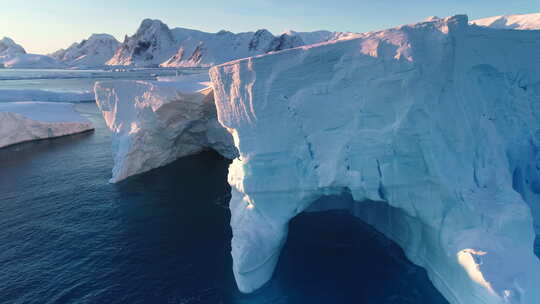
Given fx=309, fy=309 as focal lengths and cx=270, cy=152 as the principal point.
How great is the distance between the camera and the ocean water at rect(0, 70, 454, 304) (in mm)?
10469

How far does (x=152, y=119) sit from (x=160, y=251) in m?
10.8

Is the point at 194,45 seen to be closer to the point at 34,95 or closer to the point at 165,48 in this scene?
the point at 165,48

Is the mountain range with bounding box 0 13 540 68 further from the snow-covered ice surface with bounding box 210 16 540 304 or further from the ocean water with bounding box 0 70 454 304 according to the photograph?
the snow-covered ice surface with bounding box 210 16 540 304

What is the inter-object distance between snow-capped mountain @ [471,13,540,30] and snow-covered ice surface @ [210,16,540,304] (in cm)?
491

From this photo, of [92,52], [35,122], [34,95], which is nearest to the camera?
[35,122]

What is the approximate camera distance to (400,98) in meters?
9.91

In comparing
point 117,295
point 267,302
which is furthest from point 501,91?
point 117,295

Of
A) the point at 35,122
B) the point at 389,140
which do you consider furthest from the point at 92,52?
the point at 389,140

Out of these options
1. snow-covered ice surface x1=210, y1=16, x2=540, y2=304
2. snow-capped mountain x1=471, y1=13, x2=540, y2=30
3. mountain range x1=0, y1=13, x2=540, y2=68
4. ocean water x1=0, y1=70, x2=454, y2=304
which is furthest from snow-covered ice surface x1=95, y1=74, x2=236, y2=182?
mountain range x1=0, y1=13, x2=540, y2=68

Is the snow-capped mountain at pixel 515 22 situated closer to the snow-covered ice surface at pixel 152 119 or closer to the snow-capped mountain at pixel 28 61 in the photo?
the snow-covered ice surface at pixel 152 119

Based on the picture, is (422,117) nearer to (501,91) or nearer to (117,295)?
(501,91)

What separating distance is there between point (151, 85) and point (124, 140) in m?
4.17

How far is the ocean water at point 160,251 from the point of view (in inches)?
412

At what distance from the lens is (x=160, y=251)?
1287cm
